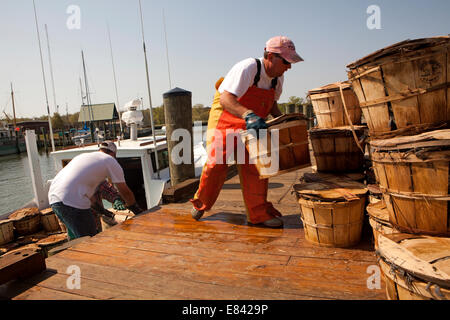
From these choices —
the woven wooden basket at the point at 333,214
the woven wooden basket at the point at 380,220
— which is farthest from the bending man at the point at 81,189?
the woven wooden basket at the point at 380,220

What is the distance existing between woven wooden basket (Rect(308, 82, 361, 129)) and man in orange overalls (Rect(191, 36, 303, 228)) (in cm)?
71

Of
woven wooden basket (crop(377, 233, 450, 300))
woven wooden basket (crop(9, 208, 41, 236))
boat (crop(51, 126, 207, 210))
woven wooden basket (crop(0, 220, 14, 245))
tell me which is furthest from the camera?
woven wooden basket (crop(9, 208, 41, 236))

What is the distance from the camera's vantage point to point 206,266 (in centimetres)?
246

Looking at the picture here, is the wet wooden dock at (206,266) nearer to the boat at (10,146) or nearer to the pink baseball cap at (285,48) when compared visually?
the pink baseball cap at (285,48)

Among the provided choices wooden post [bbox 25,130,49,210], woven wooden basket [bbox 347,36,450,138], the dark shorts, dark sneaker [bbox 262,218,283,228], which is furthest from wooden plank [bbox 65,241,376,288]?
wooden post [bbox 25,130,49,210]

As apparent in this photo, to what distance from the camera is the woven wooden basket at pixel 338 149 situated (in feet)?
11.1

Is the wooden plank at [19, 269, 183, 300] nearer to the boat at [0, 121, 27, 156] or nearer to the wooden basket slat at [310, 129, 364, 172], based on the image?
Answer: the wooden basket slat at [310, 129, 364, 172]

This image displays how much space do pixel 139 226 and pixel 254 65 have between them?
226 centimetres

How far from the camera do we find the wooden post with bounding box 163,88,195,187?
5367 millimetres

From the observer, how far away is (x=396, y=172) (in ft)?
6.54

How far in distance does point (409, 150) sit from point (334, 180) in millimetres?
1241

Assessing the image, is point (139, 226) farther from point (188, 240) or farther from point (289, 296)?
point (289, 296)

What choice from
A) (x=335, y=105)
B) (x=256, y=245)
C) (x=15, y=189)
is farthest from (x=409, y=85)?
(x=15, y=189)
